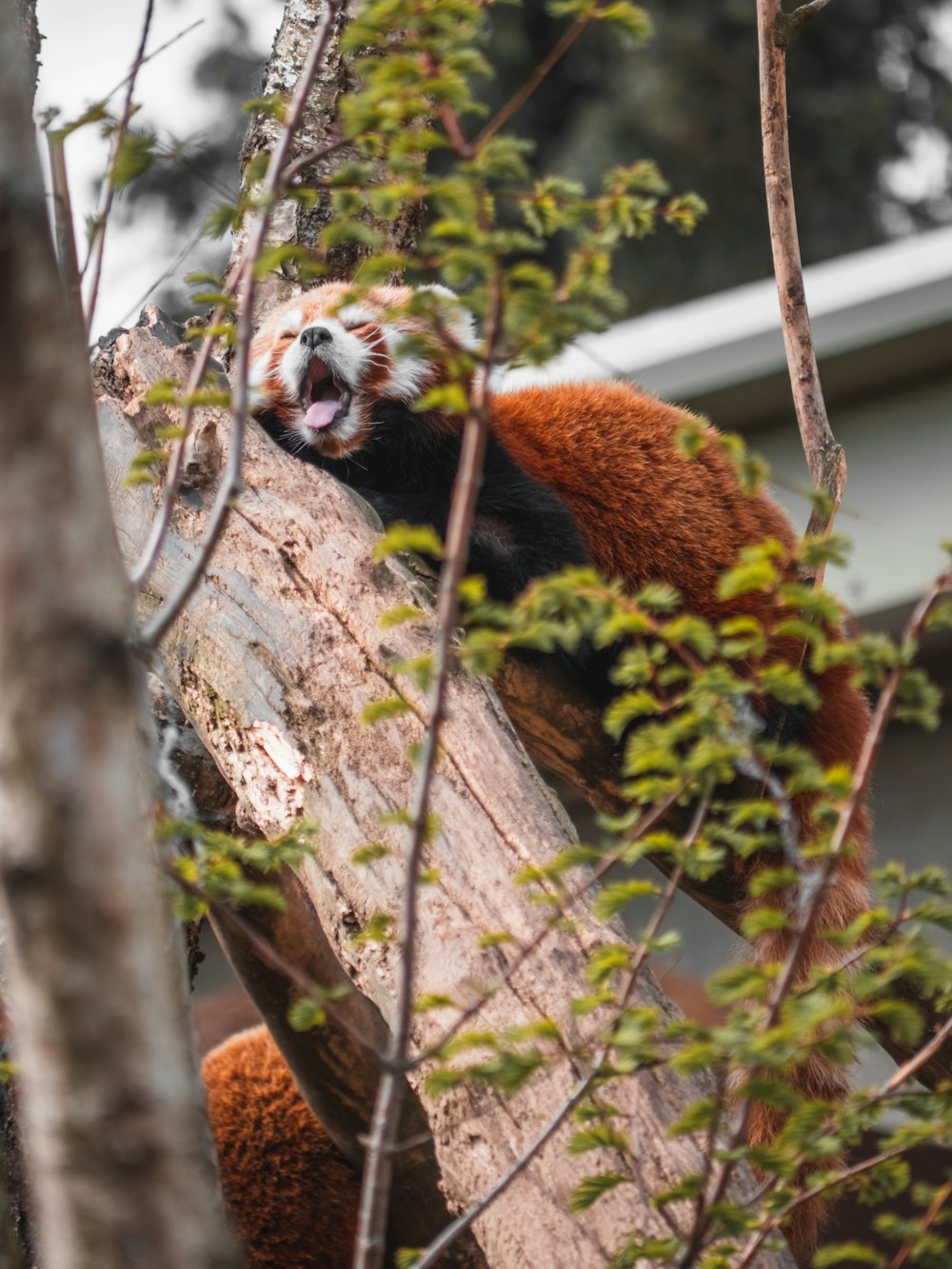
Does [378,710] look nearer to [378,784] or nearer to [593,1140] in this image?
[593,1140]

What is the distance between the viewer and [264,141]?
3225 millimetres

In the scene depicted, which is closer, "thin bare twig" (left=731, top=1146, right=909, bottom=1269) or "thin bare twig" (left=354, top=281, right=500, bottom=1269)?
"thin bare twig" (left=354, top=281, right=500, bottom=1269)

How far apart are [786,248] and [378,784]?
3.83 feet

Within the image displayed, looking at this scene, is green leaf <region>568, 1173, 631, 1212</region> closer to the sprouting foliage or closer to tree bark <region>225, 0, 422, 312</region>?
the sprouting foliage

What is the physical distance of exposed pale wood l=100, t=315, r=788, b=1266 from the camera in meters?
1.57

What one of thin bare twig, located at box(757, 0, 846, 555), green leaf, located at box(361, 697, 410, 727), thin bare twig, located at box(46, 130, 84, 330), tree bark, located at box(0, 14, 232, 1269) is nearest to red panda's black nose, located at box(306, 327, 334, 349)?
thin bare twig, located at box(757, 0, 846, 555)

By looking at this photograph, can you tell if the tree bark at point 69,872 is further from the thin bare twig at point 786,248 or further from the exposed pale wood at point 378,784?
the thin bare twig at point 786,248

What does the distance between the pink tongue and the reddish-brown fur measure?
5.17ft

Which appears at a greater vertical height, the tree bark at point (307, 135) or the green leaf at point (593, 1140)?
the tree bark at point (307, 135)

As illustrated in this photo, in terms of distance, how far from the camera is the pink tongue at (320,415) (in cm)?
314

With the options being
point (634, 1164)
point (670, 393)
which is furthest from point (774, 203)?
point (670, 393)

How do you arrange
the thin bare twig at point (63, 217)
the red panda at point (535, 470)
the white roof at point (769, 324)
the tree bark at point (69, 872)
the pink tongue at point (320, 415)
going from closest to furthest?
the tree bark at point (69, 872), the thin bare twig at point (63, 217), the red panda at point (535, 470), the pink tongue at point (320, 415), the white roof at point (769, 324)

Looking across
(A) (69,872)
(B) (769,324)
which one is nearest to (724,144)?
(B) (769,324)

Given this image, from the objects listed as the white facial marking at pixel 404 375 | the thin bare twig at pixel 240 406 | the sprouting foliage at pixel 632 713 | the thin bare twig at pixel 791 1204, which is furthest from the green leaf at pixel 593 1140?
the white facial marking at pixel 404 375
